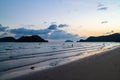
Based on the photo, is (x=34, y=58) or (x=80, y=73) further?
(x=34, y=58)

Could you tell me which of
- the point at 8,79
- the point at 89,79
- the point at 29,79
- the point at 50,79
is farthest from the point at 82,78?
the point at 8,79

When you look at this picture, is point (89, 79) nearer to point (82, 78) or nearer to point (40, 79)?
point (82, 78)

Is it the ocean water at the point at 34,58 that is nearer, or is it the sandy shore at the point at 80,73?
the sandy shore at the point at 80,73

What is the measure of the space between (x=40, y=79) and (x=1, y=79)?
6.76ft

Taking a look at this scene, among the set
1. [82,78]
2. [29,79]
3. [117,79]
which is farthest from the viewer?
[29,79]

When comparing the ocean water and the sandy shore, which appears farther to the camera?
the ocean water

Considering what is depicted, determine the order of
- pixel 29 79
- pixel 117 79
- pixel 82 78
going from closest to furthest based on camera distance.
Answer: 1. pixel 117 79
2. pixel 82 78
3. pixel 29 79

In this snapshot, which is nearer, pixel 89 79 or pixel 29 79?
pixel 89 79

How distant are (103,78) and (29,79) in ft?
11.8

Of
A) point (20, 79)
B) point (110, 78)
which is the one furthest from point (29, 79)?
point (110, 78)

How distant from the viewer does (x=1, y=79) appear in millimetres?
9055

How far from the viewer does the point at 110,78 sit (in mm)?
7965

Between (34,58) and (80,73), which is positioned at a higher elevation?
(80,73)

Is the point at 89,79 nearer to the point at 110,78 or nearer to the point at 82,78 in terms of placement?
the point at 82,78
